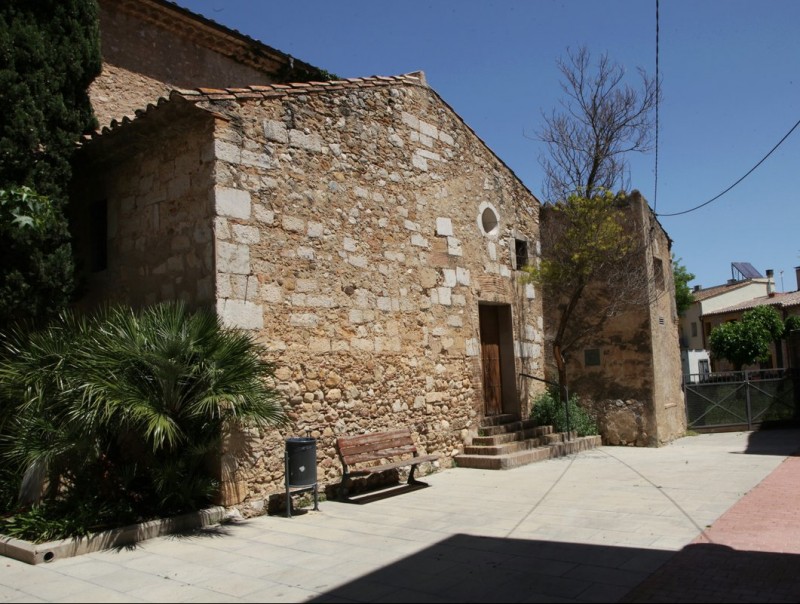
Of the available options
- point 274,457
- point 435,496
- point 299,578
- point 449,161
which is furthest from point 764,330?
point 299,578

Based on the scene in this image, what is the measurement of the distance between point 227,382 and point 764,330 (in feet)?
88.3

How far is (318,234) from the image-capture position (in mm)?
8844

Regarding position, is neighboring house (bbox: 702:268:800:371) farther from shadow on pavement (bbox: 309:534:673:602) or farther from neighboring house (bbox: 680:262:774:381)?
shadow on pavement (bbox: 309:534:673:602)

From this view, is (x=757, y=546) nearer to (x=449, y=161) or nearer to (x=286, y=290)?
(x=286, y=290)

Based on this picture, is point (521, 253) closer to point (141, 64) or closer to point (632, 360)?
point (632, 360)

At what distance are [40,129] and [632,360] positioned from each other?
10.9 metres

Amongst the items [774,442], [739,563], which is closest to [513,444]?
[739,563]

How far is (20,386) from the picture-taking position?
6.96 meters

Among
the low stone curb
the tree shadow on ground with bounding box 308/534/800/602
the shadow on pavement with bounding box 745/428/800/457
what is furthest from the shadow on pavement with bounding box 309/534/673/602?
the shadow on pavement with bounding box 745/428/800/457

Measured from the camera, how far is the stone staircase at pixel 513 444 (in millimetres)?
10556

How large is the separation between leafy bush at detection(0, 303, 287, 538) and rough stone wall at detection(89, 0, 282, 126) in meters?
5.17

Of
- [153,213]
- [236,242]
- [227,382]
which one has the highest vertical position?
[153,213]

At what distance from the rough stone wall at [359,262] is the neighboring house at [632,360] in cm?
180

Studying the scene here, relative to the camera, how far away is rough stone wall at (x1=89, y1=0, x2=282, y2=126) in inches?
429
